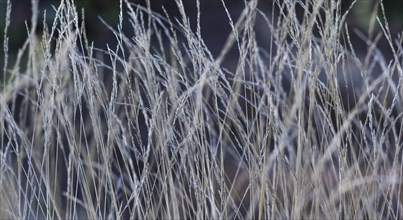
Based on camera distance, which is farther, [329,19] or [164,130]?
[164,130]

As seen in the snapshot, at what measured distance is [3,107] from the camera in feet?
6.28

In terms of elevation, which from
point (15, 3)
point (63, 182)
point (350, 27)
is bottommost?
point (63, 182)

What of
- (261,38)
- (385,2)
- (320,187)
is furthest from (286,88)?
(320,187)

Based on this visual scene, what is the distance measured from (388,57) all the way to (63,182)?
1901mm

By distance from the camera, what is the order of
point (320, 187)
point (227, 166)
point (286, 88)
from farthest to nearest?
point (286, 88)
point (227, 166)
point (320, 187)

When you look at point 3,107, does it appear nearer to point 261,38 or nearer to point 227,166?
point 227,166

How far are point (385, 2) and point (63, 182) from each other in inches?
76.3

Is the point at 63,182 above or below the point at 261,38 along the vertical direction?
below

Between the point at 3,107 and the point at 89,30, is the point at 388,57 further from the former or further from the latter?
the point at 3,107

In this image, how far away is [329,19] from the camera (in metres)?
1.71

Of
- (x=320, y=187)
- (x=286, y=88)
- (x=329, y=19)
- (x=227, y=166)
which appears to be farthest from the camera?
(x=286, y=88)

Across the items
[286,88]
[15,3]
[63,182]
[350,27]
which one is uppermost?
[15,3]

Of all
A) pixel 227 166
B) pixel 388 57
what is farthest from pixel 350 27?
pixel 227 166

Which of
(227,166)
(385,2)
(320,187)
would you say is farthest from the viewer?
(227,166)
